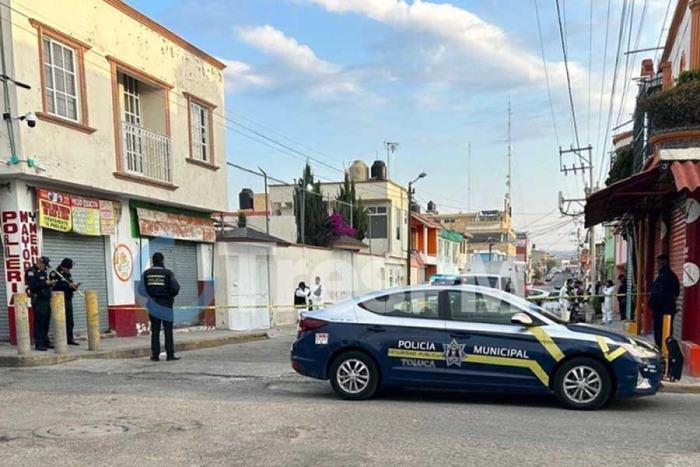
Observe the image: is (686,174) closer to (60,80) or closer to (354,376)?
(354,376)

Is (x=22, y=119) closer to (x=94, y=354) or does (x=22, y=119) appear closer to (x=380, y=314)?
(x=94, y=354)

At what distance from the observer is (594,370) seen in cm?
676

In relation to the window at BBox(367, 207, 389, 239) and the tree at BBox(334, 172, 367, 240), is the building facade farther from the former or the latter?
the window at BBox(367, 207, 389, 239)

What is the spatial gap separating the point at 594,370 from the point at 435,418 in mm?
1991

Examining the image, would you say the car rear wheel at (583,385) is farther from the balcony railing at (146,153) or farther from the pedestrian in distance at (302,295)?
the pedestrian in distance at (302,295)

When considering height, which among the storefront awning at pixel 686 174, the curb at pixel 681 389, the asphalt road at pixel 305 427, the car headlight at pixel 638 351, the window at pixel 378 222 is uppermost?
the storefront awning at pixel 686 174

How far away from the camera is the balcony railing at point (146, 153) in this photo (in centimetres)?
1375

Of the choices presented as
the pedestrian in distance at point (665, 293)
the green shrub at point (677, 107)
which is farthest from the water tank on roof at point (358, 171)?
the pedestrian in distance at point (665, 293)

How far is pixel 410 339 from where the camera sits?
720 cm

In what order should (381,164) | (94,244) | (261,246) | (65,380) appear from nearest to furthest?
(65,380), (94,244), (261,246), (381,164)

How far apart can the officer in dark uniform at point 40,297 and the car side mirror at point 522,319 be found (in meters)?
8.32

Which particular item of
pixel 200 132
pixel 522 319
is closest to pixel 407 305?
pixel 522 319

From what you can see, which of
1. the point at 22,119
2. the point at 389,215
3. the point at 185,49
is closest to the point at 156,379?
the point at 22,119

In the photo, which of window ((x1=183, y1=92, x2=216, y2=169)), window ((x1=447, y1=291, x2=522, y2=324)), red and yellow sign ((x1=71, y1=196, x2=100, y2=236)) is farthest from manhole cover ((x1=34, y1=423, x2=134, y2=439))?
window ((x1=183, y1=92, x2=216, y2=169))
